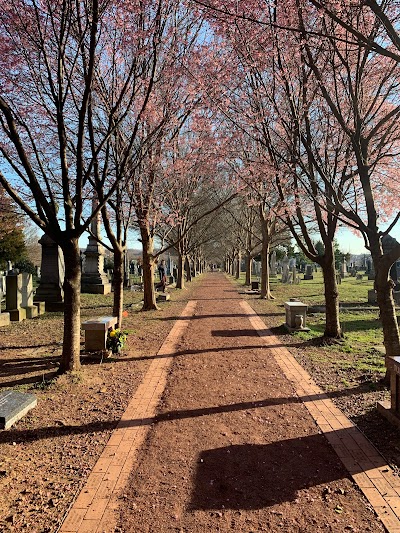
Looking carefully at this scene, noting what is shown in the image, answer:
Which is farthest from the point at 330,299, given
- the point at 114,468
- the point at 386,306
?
the point at 114,468

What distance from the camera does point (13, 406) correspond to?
4480 mm

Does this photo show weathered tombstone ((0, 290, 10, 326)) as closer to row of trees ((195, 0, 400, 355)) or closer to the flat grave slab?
the flat grave slab

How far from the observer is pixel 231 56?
7945 millimetres

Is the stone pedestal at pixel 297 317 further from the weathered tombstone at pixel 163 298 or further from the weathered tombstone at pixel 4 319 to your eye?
the weathered tombstone at pixel 163 298

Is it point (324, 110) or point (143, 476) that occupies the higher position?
point (324, 110)

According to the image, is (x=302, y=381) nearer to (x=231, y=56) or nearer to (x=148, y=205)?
(x=231, y=56)

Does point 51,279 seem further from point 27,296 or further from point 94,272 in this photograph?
point 94,272

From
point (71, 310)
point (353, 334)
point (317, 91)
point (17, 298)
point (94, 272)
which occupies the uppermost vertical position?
point (317, 91)

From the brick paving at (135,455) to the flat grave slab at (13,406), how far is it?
3.78 ft

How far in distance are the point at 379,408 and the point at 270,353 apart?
10.9ft

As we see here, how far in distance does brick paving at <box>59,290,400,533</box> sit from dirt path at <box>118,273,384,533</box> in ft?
0.29

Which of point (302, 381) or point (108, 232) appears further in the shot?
point (108, 232)

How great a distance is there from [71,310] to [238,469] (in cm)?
377

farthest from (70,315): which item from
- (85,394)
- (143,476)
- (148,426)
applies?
(143,476)
